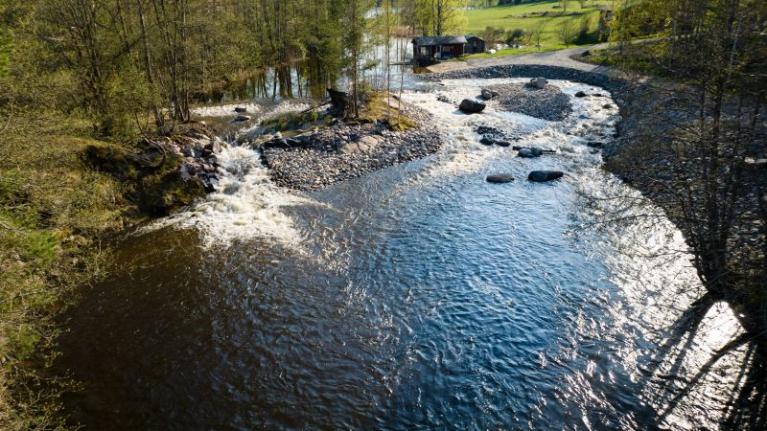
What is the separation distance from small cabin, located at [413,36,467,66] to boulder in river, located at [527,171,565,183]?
189ft

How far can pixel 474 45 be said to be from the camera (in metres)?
87.2

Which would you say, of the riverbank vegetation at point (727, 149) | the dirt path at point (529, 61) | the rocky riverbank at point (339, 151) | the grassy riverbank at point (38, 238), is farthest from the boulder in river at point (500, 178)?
the dirt path at point (529, 61)

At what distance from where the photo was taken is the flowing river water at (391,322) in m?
13.2

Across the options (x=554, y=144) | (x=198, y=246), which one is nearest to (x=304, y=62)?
(x=554, y=144)

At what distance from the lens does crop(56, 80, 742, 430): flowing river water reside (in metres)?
13.2

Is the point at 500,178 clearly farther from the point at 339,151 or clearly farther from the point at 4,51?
the point at 4,51

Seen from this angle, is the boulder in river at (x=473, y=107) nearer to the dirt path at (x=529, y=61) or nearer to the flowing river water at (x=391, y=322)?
the flowing river water at (x=391, y=322)

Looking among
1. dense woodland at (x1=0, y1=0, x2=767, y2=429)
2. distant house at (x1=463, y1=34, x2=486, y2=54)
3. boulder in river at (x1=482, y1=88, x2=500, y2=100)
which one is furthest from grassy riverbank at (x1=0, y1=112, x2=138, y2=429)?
distant house at (x1=463, y1=34, x2=486, y2=54)

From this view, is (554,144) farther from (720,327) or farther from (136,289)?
(136,289)

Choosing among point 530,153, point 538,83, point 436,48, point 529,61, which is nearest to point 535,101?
point 538,83

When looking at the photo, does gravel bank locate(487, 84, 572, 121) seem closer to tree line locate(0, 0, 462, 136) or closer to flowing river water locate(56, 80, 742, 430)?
tree line locate(0, 0, 462, 136)

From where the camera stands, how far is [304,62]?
74750 millimetres

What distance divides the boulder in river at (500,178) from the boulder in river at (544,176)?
151 centimetres

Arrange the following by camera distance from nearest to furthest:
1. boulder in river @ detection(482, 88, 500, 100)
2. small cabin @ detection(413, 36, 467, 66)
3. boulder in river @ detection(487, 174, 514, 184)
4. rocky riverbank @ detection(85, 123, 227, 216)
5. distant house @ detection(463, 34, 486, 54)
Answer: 1. rocky riverbank @ detection(85, 123, 227, 216)
2. boulder in river @ detection(487, 174, 514, 184)
3. boulder in river @ detection(482, 88, 500, 100)
4. small cabin @ detection(413, 36, 467, 66)
5. distant house @ detection(463, 34, 486, 54)
